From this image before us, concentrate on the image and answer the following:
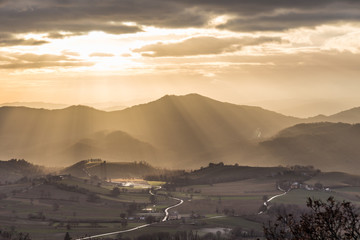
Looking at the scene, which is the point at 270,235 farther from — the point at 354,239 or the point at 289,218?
the point at 354,239

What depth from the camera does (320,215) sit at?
1905 inches

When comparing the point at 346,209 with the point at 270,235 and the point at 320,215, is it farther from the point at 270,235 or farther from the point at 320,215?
the point at 270,235

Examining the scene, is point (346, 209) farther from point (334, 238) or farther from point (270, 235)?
point (270, 235)

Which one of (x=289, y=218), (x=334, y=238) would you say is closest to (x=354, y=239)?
(x=334, y=238)

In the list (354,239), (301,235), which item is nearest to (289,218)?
(301,235)

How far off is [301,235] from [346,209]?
3.80m

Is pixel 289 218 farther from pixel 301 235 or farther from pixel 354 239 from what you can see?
pixel 354 239

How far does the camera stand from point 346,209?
157 feet

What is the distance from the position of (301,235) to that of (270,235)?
2.30m

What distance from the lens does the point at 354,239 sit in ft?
151

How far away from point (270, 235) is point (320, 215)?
13.1 feet

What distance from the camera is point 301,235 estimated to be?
47969 millimetres

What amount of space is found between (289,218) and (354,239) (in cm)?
506

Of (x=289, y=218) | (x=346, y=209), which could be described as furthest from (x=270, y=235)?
(x=346, y=209)
